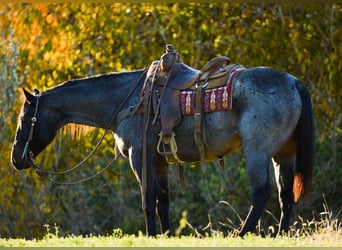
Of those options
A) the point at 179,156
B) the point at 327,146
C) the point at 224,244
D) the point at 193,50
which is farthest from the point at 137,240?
→ the point at 327,146

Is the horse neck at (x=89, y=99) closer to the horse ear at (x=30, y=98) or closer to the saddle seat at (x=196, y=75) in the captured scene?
the horse ear at (x=30, y=98)

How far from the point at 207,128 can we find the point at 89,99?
1436 millimetres

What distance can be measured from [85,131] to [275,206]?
17.4 feet

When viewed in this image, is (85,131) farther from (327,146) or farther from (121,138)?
(327,146)

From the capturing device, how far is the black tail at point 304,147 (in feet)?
24.9

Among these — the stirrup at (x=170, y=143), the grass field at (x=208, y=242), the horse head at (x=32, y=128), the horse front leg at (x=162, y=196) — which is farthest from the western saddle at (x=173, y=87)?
the horse head at (x=32, y=128)

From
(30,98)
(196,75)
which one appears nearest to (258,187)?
(196,75)

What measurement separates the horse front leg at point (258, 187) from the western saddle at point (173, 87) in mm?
630

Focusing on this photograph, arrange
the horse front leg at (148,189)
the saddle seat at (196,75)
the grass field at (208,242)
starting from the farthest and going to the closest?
the horse front leg at (148,189), the saddle seat at (196,75), the grass field at (208,242)

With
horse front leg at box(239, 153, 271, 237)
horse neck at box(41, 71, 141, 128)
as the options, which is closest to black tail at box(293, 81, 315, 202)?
horse front leg at box(239, 153, 271, 237)

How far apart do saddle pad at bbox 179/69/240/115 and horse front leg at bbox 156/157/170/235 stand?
761mm

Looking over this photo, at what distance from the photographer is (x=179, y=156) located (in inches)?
316

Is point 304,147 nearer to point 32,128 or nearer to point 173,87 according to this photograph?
point 173,87

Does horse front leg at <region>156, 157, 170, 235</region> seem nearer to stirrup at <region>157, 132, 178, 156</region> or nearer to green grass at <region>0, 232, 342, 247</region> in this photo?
stirrup at <region>157, 132, 178, 156</region>
